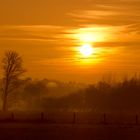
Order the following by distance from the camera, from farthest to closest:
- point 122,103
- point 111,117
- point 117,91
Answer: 1. point 117,91
2. point 122,103
3. point 111,117

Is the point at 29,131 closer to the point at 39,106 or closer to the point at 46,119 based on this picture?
the point at 46,119

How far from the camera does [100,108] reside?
94.1 m

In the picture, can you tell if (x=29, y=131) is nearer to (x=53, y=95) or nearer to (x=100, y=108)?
(x=100, y=108)

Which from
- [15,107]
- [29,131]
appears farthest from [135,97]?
[29,131]

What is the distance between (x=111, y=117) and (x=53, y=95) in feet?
125

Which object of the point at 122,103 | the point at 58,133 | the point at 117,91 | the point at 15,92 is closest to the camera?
the point at 58,133

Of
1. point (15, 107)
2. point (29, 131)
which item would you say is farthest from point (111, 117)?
point (15, 107)

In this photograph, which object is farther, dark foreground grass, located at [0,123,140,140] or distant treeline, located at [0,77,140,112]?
distant treeline, located at [0,77,140,112]

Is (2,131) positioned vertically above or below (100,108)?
below

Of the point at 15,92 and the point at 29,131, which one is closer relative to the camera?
the point at 29,131

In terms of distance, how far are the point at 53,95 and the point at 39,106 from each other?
8349mm

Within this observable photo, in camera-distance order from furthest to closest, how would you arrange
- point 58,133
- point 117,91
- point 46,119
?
point 117,91
point 46,119
point 58,133

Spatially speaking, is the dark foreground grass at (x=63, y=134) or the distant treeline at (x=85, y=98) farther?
the distant treeline at (x=85, y=98)

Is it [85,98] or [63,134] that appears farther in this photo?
[85,98]
